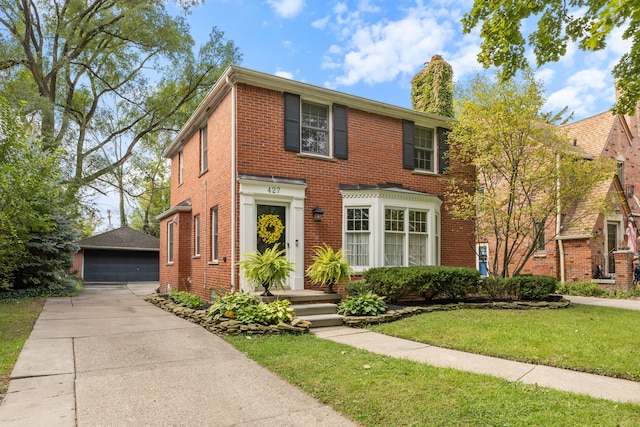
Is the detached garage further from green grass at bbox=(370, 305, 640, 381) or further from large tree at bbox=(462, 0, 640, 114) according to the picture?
large tree at bbox=(462, 0, 640, 114)

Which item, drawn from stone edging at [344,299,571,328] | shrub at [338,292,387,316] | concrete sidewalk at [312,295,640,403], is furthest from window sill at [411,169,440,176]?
concrete sidewalk at [312,295,640,403]

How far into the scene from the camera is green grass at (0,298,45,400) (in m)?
4.82

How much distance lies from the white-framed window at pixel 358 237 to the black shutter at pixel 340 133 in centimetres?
149

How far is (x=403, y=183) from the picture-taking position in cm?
1166

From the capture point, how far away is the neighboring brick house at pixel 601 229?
14172 millimetres

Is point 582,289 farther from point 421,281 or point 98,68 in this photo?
point 98,68

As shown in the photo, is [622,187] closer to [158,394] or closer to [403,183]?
[403,183]

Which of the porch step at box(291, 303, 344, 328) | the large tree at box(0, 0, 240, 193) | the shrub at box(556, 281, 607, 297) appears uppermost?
the large tree at box(0, 0, 240, 193)

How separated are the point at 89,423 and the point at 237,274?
5681 mm

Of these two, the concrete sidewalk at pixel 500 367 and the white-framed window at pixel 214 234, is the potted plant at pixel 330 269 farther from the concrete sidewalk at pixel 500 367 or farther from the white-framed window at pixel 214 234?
the white-framed window at pixel 214 234

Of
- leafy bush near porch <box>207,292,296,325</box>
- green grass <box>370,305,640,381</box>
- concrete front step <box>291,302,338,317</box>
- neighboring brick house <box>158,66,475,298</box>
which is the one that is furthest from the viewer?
neighboring brick house <box>158,66,475,298</box>

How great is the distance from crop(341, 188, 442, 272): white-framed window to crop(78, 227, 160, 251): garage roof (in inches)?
770

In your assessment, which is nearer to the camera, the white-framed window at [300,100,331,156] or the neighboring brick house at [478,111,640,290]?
the white-framed window at [300,100,331,156]

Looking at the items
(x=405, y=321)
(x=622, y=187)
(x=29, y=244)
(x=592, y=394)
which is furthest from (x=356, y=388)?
(x=622, y=187)
